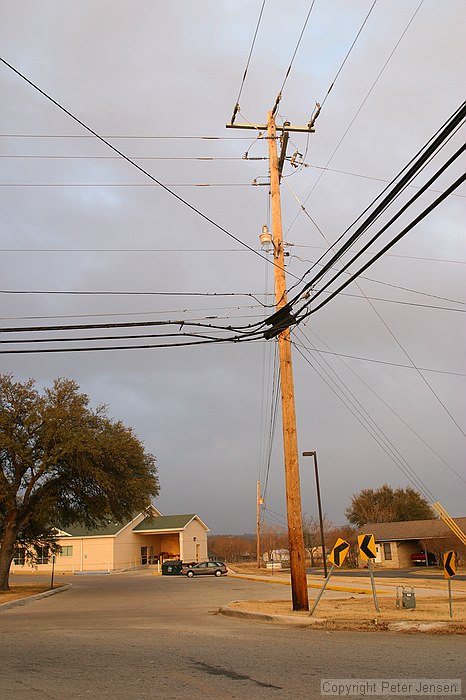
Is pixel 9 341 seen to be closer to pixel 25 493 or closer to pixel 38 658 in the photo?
pixel 38 658

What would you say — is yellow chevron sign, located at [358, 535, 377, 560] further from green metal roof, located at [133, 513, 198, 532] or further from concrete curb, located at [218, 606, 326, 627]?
green metal roof, located at [133, 513, 198, 532]

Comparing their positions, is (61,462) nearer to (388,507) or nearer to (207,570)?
(207,570)

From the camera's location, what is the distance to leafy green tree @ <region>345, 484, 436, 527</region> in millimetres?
73894

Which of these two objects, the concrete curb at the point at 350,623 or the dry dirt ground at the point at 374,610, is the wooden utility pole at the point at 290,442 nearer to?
the dry dirt ground at the point at 374,610

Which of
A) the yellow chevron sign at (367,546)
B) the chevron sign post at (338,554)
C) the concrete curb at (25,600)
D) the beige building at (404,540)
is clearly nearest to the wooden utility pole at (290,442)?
the chevron sign post at (338,554)

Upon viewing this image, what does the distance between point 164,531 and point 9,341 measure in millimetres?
57263

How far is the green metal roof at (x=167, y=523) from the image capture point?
235ft

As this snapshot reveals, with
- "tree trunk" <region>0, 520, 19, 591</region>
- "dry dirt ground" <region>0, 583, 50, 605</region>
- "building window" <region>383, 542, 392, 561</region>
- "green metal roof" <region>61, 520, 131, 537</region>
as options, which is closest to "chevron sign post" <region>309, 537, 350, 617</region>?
"dry dirt ground" <region>0, 583, 50, 605</region>

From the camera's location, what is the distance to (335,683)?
8172 mm

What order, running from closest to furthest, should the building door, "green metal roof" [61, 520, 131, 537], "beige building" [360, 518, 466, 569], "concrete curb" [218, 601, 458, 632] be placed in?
"concrete curb" [218, 601, 458, 632], "beige building" [360, 518, 466, 569], "green metal roof" [61, 520, 131, 537], the building door

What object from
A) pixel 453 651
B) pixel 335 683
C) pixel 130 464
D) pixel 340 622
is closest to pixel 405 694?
pixel 335 683

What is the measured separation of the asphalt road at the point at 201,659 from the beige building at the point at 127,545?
5113 cm

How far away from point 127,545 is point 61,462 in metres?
40.4

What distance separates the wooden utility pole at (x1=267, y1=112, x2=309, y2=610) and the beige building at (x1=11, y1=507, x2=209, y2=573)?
48683 mm
